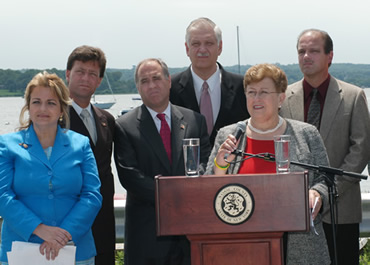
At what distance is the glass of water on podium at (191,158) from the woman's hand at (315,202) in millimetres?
683

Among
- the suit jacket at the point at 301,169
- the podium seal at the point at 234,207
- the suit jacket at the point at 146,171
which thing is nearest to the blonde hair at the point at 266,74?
the suit jacket at the point at 301,169

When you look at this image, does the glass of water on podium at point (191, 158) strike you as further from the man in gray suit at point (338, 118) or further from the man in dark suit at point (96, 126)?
the man in gray suit at point (338, 118)

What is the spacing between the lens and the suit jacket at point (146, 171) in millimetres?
3711

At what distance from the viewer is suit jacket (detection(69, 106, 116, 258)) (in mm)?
3807

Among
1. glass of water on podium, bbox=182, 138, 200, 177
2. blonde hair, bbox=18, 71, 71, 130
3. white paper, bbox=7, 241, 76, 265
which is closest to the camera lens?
glass of water on podium, bbox=182, 138, 200, 177

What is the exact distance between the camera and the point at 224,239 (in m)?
2.59

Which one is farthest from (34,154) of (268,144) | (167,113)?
(268,144)

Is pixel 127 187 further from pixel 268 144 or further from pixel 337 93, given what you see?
pixel 337 93

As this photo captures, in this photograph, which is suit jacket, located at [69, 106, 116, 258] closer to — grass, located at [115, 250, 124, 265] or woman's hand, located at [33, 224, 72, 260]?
woman's hand, located at [33, 224, 72, 260]

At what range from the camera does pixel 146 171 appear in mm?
3734

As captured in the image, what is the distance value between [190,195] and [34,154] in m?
1.11

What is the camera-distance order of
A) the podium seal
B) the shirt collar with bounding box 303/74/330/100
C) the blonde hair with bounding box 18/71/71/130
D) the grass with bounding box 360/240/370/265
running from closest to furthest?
the podium seal < the blonde hair with bounding box 18/71/71/130 < the shirt collar with bounding box 303/74/330/100 < the grass with bounding box 360/240/370/265

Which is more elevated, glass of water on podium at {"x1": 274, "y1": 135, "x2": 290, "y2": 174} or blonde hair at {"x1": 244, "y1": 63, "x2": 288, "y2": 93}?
blonde hair at {"x1": 244, "y1": 63, "x2": 288, "y2": 93}

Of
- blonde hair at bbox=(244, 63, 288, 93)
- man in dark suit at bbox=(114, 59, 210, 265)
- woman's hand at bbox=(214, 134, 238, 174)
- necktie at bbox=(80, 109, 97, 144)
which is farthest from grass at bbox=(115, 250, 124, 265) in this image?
blonde hair at bbox=(244, 63, 288, 93)
